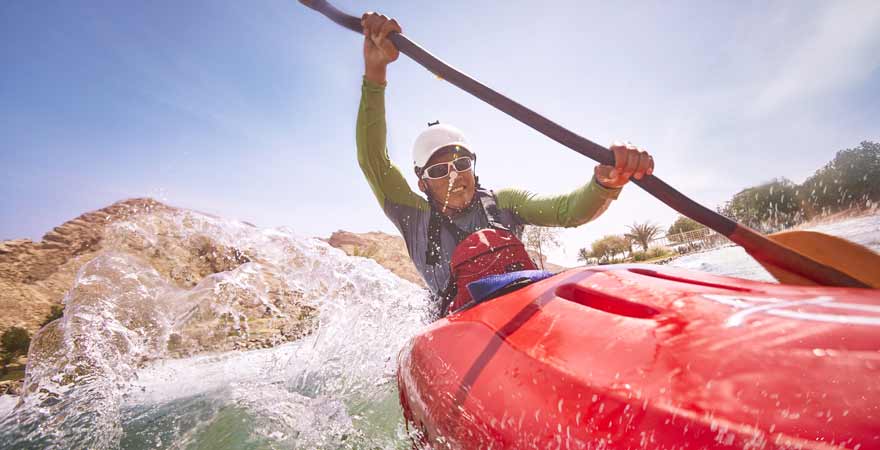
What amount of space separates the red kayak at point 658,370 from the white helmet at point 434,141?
210cm

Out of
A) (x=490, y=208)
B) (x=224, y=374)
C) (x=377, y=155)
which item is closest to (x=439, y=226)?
(x=490, y=208)

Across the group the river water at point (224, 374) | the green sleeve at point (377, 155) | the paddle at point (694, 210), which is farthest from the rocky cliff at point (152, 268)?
the paddle at point (694, 210)

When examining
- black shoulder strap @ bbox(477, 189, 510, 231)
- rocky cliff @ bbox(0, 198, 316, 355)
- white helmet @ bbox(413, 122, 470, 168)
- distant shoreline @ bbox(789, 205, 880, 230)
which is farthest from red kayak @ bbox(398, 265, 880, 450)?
distant shoreline @ bbox(789, 205, 880, 230)

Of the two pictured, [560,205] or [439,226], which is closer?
[560,205]

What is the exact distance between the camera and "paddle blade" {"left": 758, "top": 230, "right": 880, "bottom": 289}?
1.75m

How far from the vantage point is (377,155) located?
3.21 m

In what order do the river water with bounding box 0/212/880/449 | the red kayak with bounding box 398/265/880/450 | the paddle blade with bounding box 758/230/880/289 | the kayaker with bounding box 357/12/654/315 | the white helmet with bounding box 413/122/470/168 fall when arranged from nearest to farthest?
1. the red kayak with bounding box 398/265/880/450
2. the paddle blade with bounding box 758/230/880/289
3. the kayaker with bounding box 357/12/654/315
4. the river water with bounding box 0/212/880/449
5. the white helmet with bounding box 413/122/470/168

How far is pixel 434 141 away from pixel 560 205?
4.47 feet

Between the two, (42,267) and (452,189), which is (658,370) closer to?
(452,189)

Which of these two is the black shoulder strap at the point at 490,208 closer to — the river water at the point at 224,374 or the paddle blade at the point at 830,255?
the river water at the point at 224,374

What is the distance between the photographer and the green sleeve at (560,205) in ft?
8.06

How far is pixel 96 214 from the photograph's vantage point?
1844 cm

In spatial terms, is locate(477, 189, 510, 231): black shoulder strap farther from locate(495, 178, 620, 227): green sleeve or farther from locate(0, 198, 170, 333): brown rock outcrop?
locate(0, 198, 170, 333): brown rock outcrop

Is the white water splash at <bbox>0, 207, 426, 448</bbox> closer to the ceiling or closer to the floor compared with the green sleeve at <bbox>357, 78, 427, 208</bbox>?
closer to the floor
